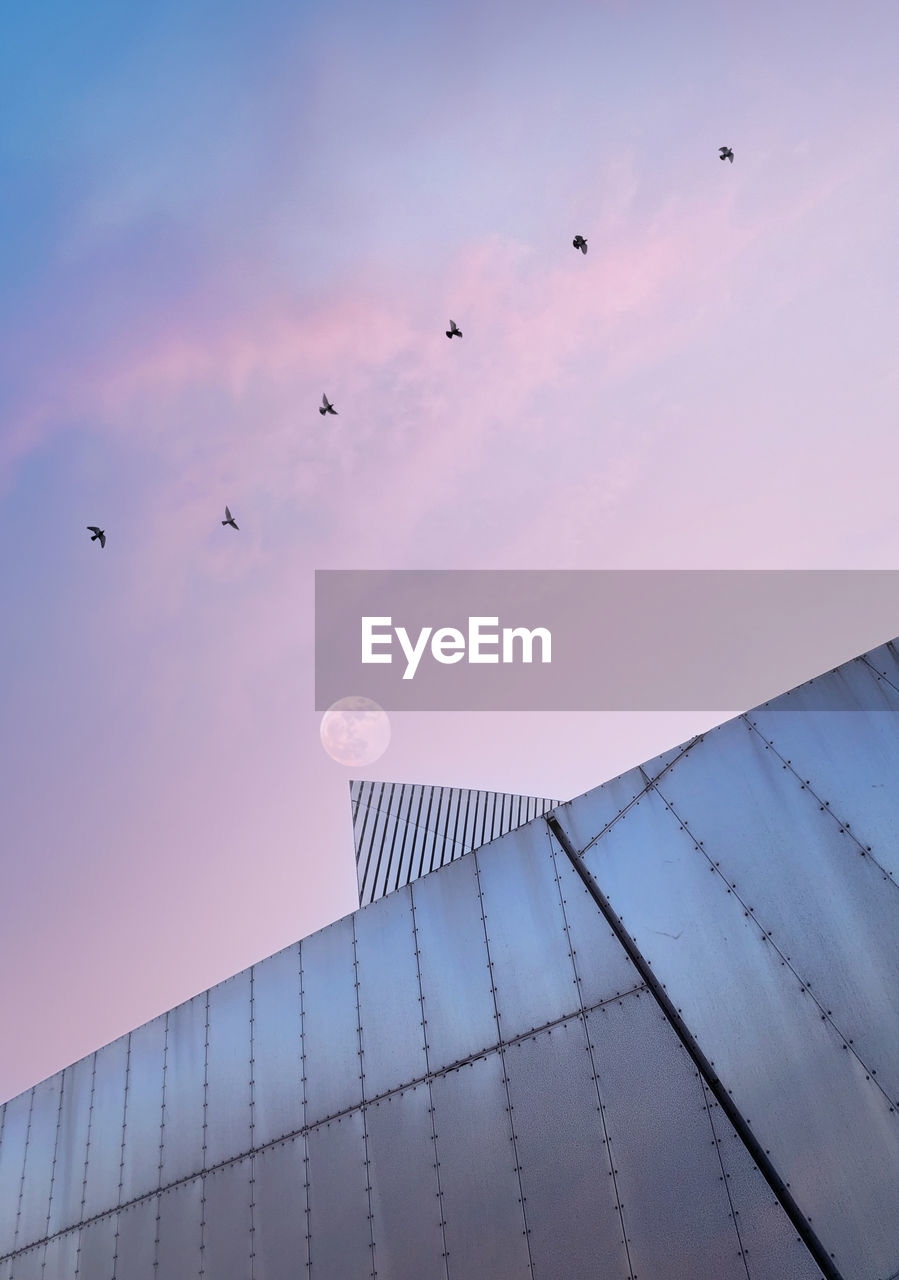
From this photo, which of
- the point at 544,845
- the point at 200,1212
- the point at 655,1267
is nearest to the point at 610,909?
the point at 544,845

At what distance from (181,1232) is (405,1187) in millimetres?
4805

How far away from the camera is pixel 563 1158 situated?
30.3 ft

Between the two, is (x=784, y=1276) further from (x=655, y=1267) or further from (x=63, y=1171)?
(x=63, y=1171)

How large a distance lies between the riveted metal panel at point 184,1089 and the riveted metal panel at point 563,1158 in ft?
21.1

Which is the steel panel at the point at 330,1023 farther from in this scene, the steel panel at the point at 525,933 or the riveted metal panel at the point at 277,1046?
the steel panel at the point at 525,933

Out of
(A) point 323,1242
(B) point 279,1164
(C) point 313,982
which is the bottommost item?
(A) point 323,1242

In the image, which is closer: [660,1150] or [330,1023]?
[660,1150]

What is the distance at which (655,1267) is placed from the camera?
8.23 metres

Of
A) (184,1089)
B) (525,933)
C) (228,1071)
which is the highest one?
(525,933)

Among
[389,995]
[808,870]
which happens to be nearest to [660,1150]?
[808,870]

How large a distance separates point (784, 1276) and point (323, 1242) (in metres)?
6.24

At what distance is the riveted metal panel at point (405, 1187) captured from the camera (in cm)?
1005

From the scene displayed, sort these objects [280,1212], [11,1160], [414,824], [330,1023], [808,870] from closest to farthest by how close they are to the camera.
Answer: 1. [808,870]
2. [280,1212]
3. [330,1023]
4. [11,1160]
5. [414,824]

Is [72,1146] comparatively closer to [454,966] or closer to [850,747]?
[454,966]
